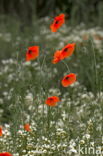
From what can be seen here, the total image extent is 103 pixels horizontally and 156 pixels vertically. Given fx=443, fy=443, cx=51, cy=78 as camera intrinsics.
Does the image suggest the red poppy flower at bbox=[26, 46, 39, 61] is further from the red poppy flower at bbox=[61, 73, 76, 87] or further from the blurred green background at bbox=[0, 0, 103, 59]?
the blurred green background at bbox=[0, 0, 103, 59]

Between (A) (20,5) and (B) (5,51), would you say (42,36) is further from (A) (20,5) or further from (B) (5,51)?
(A) (20,5)

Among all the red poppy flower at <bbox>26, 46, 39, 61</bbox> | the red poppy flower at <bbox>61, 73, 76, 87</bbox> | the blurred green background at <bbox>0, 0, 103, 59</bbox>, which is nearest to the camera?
the red poppy flower at <bbox>61, 73, 76, 87</bbox>

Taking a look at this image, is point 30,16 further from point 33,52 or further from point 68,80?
point 68,80

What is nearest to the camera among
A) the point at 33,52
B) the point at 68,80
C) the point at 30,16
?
the point at 68,80

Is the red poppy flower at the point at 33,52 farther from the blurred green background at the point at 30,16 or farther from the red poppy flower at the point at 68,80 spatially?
→ the blurred green background at the point at 30,16

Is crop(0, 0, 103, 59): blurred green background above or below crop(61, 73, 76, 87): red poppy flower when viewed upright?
below

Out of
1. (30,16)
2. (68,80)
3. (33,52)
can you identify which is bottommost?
(30,16)

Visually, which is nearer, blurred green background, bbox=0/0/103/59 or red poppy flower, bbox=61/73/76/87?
red poppy flower, bbox=61/73/76/87

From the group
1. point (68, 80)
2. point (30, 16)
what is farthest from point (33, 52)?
point (30, 16)

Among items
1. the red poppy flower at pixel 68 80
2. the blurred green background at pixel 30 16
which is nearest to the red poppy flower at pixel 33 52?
the red poppy flower at pixel 68 80

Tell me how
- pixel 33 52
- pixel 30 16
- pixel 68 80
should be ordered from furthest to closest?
pixel 30 16, pixel 33 52, pixel 68 80

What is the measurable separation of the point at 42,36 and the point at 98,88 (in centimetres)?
577

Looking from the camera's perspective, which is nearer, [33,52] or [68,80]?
[68,80]

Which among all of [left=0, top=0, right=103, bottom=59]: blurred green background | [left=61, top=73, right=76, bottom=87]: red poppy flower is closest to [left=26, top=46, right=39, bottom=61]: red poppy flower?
[left=61, top=73, right=76, bottom=87]: red poppy flower
